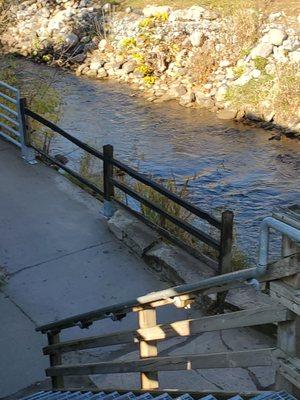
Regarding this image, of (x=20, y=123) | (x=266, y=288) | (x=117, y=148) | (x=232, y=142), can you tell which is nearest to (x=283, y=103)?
(x=232, y=142)

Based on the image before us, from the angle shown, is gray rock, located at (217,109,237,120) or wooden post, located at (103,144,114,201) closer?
wooden post, located at (103,144,114,201)

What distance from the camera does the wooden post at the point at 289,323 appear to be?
2.19 metres

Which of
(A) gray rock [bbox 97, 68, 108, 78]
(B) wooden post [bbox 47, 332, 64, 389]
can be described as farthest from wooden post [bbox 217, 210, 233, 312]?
(A) gray rock [bbox 97, 68, 108, 78]

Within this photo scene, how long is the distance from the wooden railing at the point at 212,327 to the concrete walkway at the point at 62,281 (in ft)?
4.28

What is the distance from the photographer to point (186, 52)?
2150 centimetres

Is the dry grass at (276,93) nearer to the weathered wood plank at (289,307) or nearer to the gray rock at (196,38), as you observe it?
the gray rock at (196,38)

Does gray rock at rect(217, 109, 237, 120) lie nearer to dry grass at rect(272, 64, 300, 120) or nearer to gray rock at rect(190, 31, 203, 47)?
dry grass at rect(272, 64, 300, 120)

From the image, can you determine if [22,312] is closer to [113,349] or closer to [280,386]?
[113,349]

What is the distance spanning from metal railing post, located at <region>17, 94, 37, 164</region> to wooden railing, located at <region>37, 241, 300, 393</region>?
18.7 feet

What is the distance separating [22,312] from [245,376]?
2.51 metres

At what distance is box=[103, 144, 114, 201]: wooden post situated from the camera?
751 cm

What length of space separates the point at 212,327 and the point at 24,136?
7.37 meters

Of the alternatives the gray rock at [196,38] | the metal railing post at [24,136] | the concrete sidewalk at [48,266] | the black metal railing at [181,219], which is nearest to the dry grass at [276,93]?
the gray rock at [196,38]

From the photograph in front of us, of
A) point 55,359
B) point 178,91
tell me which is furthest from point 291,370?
point 178,91
